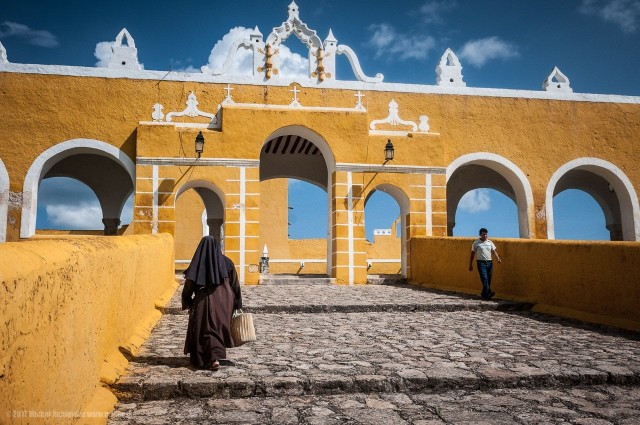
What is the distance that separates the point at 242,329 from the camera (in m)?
4.50

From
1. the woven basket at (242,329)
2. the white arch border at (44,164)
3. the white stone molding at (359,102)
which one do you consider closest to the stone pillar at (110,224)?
the white arch border at (44,164)

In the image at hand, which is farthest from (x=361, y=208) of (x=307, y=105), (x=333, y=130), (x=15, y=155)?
(x=15, y=155)

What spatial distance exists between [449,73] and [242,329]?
12097mm

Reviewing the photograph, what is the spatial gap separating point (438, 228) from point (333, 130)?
3639 mm

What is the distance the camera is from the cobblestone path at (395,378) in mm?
3182

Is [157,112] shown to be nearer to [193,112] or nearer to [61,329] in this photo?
[193,112]

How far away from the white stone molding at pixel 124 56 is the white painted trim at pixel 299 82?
163mm

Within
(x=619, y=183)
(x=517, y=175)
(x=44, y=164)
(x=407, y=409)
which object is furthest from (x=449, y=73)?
(x=407, y=409)

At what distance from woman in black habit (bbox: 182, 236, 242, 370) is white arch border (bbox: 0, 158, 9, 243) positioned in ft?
32.1

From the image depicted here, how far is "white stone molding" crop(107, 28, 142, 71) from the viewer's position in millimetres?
13059

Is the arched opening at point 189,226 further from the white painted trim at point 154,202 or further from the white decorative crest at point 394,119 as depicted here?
→ the white decorative crest at point 394,119

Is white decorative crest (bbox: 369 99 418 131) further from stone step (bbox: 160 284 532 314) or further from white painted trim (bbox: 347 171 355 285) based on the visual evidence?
stone step (bbox: 160 284 532 314)

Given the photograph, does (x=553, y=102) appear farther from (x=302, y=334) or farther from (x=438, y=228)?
(x=302, y=334)

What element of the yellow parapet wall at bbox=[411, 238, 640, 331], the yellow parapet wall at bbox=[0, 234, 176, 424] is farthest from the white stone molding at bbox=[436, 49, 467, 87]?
the yellow parapet wall at bbox=[0, 234, 176, 424]
